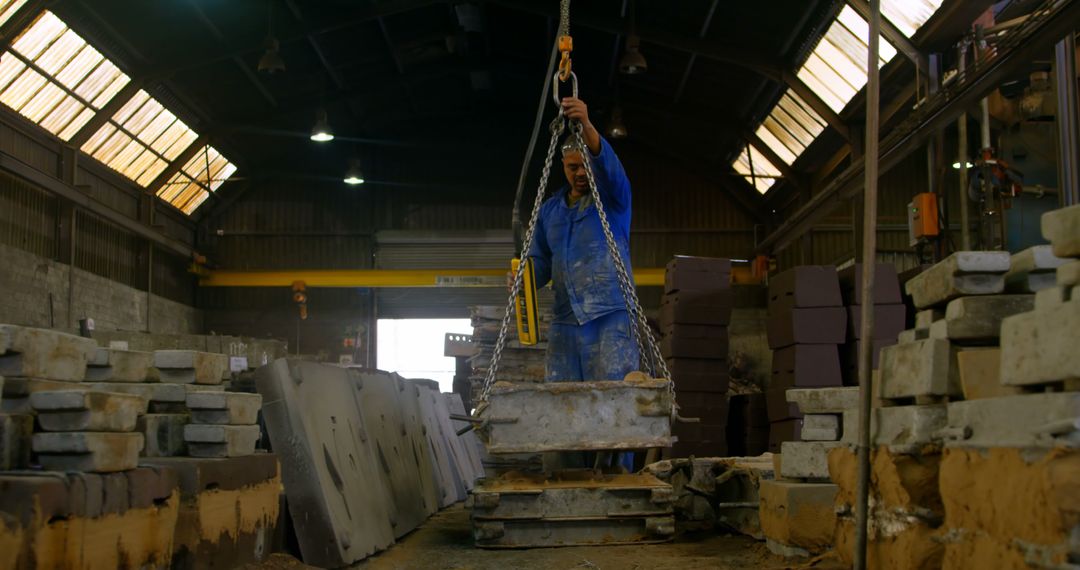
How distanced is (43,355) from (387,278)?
63.2 ft

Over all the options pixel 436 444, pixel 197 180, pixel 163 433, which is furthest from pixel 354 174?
pixel 163 433

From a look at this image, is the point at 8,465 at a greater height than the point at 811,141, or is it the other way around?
the point at 811,141

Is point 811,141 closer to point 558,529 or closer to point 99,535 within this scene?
point 558,529

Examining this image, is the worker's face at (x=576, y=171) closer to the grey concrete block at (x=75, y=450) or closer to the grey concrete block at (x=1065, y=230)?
the grey concrete block at (x=75, y=450)

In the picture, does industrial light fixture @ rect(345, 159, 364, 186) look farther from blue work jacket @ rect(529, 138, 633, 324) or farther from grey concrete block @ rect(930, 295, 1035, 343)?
grey concrete block @ rect(930, 295, 1035, 343)

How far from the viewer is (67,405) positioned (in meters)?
3.58

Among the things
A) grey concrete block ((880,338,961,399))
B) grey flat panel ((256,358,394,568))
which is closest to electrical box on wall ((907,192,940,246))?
grey flat panel ((256,358,394,568))

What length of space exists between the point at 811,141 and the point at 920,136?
6090 millimetres

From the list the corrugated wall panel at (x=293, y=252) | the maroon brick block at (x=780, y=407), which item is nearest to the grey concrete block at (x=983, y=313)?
the maroon brick block at (x=780, y=407)

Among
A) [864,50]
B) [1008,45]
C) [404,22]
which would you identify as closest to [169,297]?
[404,22]

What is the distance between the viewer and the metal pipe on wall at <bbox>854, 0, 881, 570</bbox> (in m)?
3.85

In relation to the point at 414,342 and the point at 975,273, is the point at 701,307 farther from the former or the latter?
the point at 414,342

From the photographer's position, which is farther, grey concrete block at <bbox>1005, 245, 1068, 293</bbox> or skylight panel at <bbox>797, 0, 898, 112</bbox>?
skylight panel at <bbox>797, 0, 898, 112</bbox>

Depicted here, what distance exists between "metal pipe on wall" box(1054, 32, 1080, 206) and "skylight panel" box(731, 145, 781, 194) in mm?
11821
